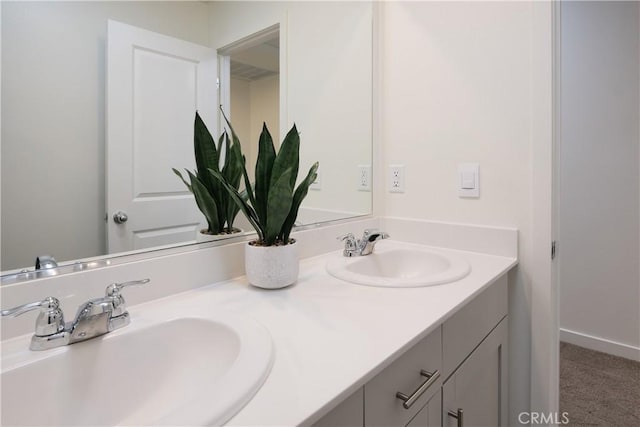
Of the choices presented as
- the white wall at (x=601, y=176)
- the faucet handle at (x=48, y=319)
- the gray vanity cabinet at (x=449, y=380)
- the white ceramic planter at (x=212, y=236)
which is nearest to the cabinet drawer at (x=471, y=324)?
the gray vanity cabinet at (x=449, y=380)

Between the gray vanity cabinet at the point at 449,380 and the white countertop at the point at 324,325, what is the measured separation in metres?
0.04

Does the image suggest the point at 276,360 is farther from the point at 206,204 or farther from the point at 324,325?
the point at 206,204

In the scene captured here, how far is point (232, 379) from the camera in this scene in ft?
1.58

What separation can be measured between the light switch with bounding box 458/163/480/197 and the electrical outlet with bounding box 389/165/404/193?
241 millimetres

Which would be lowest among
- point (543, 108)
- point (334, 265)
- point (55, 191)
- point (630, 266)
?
point (630, 266)

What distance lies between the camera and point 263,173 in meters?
0.93

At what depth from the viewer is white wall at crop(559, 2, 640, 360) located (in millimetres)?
2016

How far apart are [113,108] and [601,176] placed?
248 centimetres

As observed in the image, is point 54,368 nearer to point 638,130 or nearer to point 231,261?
point 231,261

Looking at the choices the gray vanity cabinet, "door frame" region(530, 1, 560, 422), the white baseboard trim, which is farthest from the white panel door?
the white baseboard trim

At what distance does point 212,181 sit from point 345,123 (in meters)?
0.75

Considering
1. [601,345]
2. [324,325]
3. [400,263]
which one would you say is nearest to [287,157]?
[324,325]

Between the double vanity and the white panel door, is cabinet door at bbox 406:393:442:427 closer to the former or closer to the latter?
the double vanity

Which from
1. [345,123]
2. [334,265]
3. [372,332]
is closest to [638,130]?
[345,123]
